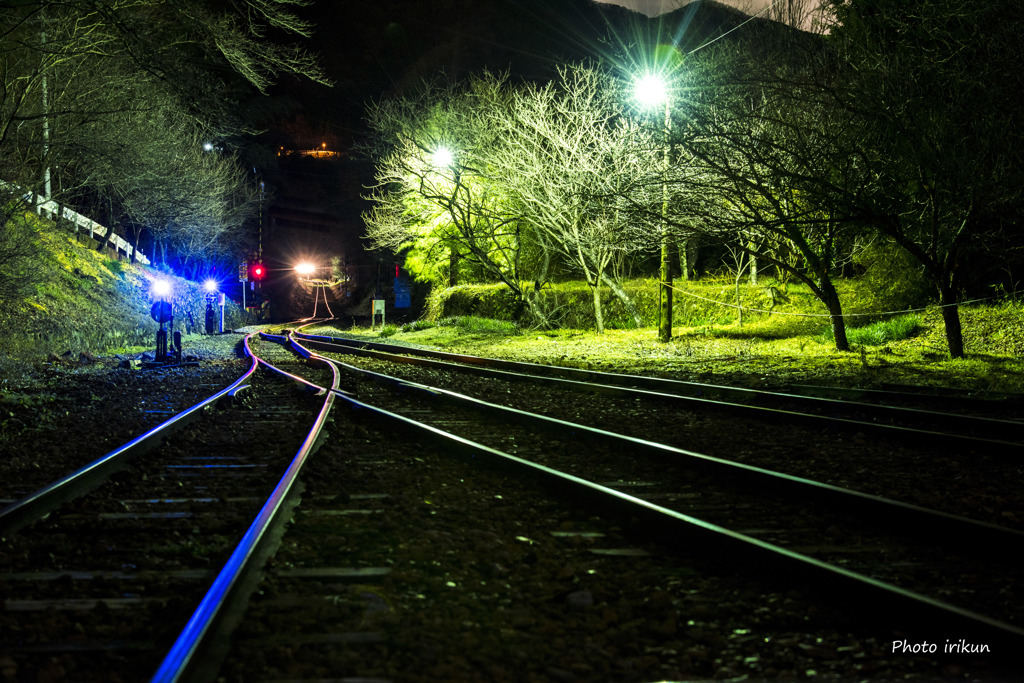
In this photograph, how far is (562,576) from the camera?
3.18m

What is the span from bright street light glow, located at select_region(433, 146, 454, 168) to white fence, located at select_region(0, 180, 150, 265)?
512 inches

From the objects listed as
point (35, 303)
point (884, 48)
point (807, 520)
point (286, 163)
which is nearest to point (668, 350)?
point (884, 48)

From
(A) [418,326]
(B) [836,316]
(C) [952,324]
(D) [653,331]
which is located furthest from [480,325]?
(C) [952,324]

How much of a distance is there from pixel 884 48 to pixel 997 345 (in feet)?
20.5

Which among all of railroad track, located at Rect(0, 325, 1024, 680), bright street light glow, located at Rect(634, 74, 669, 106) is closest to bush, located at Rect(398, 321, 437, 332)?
bright street light glow, located at Rect(634, 74, 669, 106)

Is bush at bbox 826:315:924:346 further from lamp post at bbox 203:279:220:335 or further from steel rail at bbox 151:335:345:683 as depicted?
lamp post at bbox 203:279:220:335

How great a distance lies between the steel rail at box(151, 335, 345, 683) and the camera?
7.09 ft

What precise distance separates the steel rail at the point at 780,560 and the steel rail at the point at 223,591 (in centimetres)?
186

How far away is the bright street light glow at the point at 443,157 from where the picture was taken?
83.4ft

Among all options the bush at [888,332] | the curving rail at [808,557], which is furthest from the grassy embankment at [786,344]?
the curving rail at [808,557]

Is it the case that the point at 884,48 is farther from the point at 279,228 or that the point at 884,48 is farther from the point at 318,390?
the point at 279,228

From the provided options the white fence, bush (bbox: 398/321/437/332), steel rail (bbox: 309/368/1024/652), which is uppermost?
the white fence

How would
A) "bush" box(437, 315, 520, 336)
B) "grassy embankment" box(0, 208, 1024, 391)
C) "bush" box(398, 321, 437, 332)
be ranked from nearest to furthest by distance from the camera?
"grassy embankment" box(0, 208, 1024, 391)
"bush" box(437, 315, 520, 336)
"bush" box(398, 321, 437, 332)

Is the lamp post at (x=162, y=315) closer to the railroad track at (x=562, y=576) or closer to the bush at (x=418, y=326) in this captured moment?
the railroad track at (x=562, y=576)
